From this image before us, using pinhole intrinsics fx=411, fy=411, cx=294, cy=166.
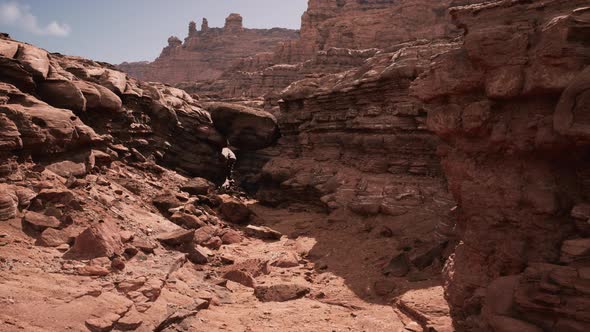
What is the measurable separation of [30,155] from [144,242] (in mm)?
3793

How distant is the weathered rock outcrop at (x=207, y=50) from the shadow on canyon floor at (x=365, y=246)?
96522 mm

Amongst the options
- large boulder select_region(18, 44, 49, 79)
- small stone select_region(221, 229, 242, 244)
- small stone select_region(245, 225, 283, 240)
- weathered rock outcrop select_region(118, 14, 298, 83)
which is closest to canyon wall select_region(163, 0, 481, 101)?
weathered rock outcrop select_region(118, 14, 298, 83)

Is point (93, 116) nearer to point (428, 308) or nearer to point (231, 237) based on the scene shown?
point (231, 237)

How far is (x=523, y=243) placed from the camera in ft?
21.9

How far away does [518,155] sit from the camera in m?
6.97

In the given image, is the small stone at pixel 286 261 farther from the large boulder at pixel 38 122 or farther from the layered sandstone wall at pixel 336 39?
the layered sandstone wall at pixel 336 39

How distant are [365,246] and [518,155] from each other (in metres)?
7.19

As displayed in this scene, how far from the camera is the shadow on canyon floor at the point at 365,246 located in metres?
10.2

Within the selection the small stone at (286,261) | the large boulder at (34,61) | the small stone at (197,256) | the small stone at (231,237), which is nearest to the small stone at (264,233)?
the small stone at (231,237)

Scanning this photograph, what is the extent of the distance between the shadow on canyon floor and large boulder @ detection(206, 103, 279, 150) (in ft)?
23.8

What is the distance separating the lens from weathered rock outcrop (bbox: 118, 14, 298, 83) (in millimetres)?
110438

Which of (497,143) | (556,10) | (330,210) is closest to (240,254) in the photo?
(330,210)

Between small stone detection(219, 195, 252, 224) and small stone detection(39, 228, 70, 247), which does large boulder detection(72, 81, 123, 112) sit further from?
small stone detection(39, 228, 70, 247)

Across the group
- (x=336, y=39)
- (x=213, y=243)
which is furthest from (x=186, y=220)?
(x=336, y=39)
